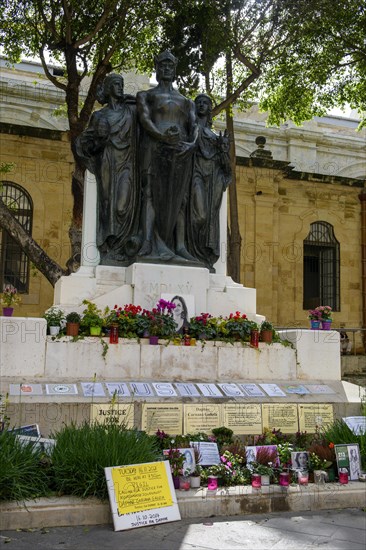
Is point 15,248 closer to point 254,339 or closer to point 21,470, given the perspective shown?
point 254,339

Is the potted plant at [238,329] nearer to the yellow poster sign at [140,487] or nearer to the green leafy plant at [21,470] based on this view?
the yellow poster sign at [140,487]

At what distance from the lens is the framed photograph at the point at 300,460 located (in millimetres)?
6383

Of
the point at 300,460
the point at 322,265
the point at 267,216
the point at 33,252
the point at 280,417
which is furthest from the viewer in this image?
the point at 322,265

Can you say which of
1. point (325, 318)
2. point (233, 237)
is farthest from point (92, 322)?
point (233, 237)

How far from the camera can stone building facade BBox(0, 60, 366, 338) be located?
2105cm

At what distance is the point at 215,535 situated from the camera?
5.02 metres

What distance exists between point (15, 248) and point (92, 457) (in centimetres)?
1606

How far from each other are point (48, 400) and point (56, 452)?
1476 millimetres

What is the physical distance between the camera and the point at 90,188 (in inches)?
392

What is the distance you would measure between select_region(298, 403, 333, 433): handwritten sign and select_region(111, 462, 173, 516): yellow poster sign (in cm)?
291

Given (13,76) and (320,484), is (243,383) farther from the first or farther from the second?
(13,76)

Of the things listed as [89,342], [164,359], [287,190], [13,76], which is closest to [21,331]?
[89,342]

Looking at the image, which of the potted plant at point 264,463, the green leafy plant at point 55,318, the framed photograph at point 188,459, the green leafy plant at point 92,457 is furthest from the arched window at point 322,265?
the green leafy plant at point 92,457

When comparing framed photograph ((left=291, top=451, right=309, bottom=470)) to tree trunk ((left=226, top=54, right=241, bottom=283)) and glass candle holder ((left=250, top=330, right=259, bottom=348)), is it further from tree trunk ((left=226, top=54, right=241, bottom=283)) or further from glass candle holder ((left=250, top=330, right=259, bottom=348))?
tree trunk ((left=226, top=54, right=241, bottom=283))
